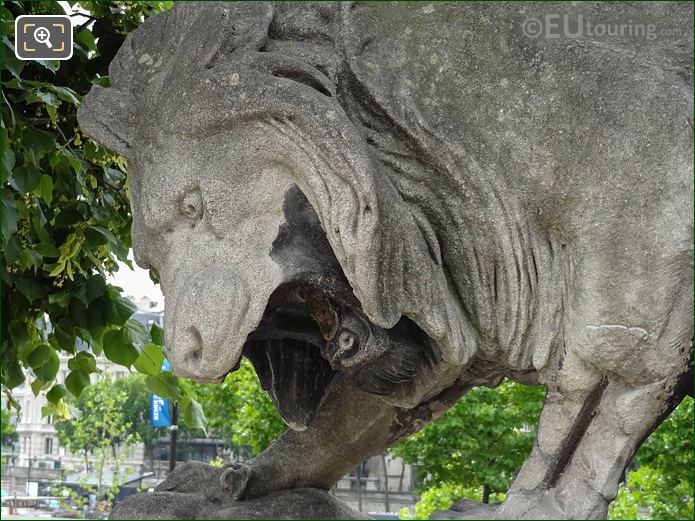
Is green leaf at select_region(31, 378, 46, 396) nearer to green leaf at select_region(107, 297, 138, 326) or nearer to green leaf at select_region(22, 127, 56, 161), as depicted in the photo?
green leaf at select_region(107, 297, 138, 326)

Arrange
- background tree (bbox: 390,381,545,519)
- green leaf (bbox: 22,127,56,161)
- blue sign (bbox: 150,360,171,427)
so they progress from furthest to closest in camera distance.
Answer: blue sign (bbox: 150,360,171,427), background tree (bbox: 390,381,545,519), green leaf (bbox: 22,127,56,161)

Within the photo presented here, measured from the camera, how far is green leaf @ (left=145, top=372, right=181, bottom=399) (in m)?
4.08

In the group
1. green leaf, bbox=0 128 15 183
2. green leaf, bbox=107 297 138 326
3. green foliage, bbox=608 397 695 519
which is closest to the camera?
green leaf, bbox=0 128 15 183

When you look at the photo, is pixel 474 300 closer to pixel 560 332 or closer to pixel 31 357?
pixel 560 332

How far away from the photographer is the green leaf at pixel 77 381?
13.3ft

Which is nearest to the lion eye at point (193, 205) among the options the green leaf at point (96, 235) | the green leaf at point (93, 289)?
the green leaf at point (96, 235)

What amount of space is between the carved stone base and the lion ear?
2.82 feet

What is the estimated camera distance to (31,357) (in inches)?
152

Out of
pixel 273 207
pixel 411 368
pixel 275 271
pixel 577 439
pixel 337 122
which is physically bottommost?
pixel 577 439

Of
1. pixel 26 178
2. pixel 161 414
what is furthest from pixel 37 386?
pixel 161 414

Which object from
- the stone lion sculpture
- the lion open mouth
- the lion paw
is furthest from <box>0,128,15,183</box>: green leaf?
the lion paw

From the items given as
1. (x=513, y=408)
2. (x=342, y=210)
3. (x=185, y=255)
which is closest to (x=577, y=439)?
(x=342, y=210)

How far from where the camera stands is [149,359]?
396cm

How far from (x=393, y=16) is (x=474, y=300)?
68 centimetres
